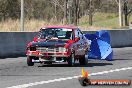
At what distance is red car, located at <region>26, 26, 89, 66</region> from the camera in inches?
715

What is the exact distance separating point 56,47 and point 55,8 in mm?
67585

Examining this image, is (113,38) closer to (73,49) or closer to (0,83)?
(73,49)

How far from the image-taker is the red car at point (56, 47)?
59.6 feet

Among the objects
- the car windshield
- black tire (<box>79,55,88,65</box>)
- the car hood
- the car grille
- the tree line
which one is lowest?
black tire (<box>79,55,88,65</box>)

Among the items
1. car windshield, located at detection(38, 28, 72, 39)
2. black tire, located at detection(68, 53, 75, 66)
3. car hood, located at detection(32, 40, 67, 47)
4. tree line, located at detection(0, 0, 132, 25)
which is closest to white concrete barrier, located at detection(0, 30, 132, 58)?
car windshield, located at detection(38, 28, 72, 39)

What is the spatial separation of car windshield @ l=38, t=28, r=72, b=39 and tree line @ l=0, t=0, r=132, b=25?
42.0m

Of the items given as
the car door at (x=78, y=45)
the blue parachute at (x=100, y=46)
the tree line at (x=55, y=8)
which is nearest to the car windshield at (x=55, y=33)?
the car door at (x=78, y=45)

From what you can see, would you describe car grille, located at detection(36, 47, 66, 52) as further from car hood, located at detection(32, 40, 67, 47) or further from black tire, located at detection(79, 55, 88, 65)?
black tire, located at detection(79, 55, 88, 65)

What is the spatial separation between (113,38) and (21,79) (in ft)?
70.2

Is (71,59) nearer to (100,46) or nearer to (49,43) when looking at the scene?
(49,43)

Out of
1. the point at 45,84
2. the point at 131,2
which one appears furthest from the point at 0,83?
the point at 131,2

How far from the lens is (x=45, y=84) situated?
1254 cm

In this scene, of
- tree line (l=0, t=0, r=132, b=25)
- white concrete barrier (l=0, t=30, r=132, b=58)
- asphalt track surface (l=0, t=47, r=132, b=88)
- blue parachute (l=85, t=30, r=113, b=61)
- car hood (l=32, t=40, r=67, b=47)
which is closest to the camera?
asphalt track surface (l=0, t=47, r=132, b=88)

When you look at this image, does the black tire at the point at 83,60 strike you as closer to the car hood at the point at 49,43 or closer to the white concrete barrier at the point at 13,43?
the car hood at the point at 49,43
